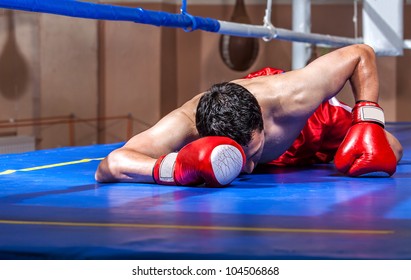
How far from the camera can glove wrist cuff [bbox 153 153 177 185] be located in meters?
1.84

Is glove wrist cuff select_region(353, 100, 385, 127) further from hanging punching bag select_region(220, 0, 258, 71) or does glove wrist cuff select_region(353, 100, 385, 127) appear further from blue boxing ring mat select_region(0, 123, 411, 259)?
hanging punching bag select_region(220, 0, 258, 71)

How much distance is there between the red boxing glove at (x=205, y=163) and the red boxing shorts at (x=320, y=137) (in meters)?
0.62

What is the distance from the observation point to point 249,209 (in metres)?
1.51

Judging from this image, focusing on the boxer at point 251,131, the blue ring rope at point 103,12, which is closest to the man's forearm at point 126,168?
the boxer at point 251,131

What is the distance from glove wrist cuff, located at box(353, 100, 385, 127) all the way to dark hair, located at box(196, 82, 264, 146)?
315mm

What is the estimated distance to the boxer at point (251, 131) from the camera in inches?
70.1

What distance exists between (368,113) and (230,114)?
0.45m

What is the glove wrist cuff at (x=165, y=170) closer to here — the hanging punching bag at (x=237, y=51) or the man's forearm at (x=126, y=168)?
the man's forearm at (x=126, y=168)

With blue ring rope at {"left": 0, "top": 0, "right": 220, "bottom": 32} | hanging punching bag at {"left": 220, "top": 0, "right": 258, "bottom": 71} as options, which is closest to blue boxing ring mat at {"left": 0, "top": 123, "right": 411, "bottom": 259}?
blue ring rope at {"left": 0, "top": 0, "right": 220, "bottom": 32}

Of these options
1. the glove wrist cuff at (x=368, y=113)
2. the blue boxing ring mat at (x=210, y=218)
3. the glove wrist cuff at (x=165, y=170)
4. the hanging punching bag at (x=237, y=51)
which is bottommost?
the blue boxing ring mat at (x=210, y=218)

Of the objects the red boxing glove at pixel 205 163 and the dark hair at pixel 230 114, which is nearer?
the red boxing glove at pixel 205 163
